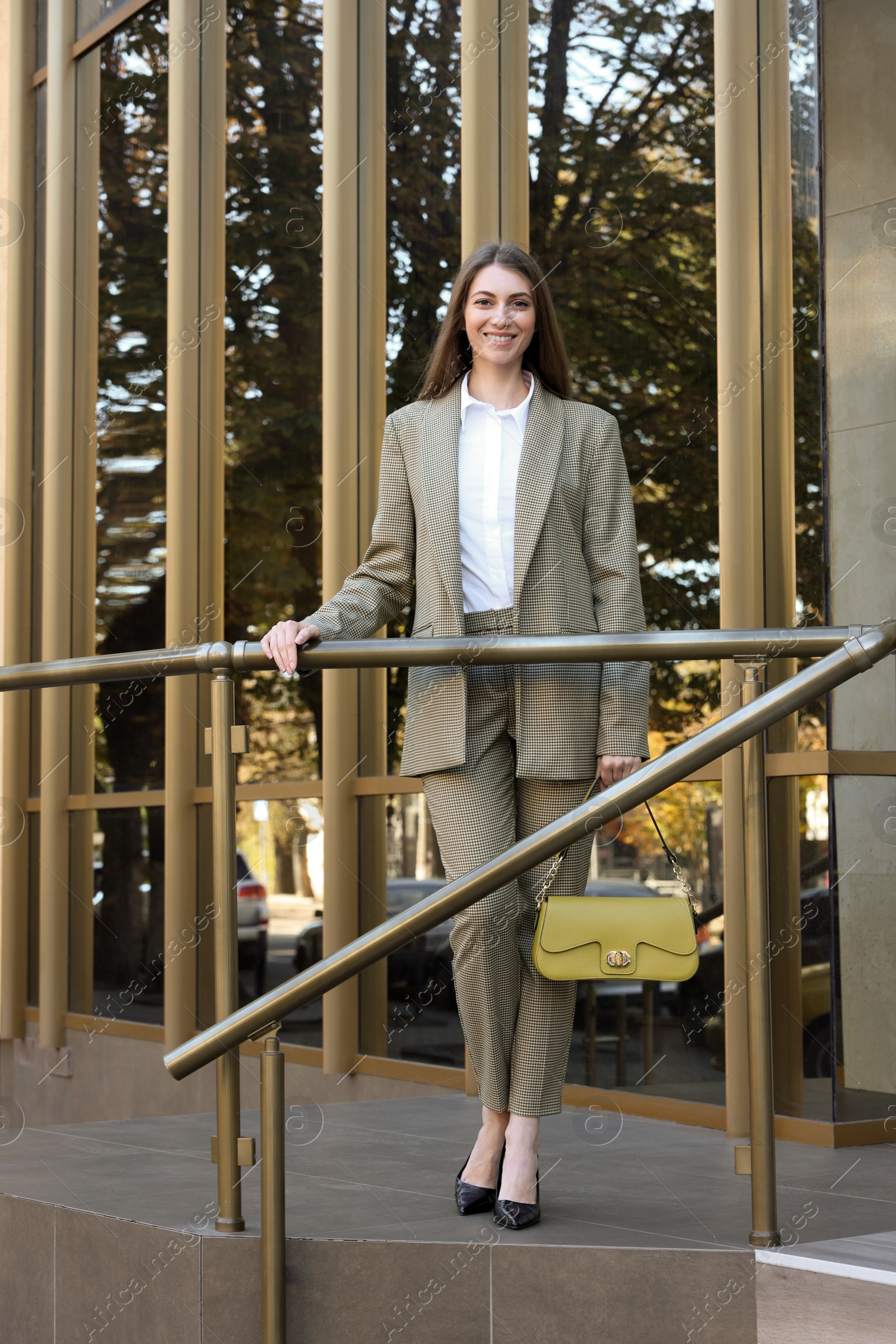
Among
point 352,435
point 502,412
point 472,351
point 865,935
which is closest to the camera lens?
point 502,412

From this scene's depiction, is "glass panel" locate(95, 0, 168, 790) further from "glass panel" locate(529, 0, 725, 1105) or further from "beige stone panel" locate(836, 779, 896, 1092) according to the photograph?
"beige stone panel" locate(836, 779, 896, 1092)

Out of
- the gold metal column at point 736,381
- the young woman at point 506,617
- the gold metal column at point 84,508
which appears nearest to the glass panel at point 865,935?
the gold metal column at point 736,381

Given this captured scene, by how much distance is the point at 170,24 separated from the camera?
6.42 m

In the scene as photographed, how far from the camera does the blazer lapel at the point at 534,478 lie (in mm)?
2701

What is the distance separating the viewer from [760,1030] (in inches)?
90.0

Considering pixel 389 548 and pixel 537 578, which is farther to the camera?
pixel 389 548

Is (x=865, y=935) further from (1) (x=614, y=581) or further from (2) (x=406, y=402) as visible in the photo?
(2) (x=406, y=402)

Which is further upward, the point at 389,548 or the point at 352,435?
the point at 352,435

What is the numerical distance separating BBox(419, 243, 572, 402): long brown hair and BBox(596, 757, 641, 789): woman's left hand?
0.73 metres

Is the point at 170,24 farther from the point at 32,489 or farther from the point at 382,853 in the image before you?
the point at 382,853

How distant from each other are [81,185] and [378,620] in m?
5.42

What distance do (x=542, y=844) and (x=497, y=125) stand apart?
308 centimetres

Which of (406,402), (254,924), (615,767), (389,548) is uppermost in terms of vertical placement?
(406,402)

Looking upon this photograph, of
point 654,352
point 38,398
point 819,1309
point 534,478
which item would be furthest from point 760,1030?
point 38,398
